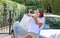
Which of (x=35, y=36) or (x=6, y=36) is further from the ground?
(x=35, y=36)

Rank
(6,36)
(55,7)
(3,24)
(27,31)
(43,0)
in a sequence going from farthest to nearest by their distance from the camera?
(43,0) → (55,7) → (3,24) → (6,36) → (27,31)

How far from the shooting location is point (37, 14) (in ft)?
12.9

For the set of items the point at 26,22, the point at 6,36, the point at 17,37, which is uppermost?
the point at 26,22

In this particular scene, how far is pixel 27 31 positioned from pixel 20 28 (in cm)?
17

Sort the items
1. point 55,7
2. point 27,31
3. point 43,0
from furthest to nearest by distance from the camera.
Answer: point 43,0 < point 55,7 < point 27,31

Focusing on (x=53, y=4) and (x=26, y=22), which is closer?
(x=26, y=22)

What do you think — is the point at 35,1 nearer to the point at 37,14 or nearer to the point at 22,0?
the point at 22,0

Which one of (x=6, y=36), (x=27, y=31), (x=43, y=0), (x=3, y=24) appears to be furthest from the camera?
(x=43, y=0)

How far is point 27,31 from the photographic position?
3.78 meters

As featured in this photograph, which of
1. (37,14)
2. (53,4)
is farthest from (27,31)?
(53,4)

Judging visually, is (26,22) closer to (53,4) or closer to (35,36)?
(35,36)

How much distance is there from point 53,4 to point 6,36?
31.2ft

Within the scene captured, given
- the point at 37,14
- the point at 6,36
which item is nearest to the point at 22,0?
the point at 6,36

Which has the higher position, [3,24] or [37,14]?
[37,14]
